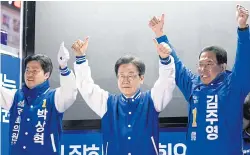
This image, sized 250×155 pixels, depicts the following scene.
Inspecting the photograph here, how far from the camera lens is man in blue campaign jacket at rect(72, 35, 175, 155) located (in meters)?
3.35

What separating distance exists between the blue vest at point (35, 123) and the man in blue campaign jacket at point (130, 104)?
323mm

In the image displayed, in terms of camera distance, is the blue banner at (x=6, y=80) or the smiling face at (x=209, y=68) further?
the blue banner at (x=6, y=80)

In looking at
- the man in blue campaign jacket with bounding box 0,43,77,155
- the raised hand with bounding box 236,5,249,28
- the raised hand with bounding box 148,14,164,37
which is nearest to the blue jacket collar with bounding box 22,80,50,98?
the man in blue campaign jacket with bounding box 0,43,77,155

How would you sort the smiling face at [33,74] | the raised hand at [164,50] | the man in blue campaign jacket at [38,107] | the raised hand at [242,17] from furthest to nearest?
the smiling face at [33,74]
the man in blue campaign jacket at [38,107]
the raised hand at [164,50]
the raised hand at [242,17]

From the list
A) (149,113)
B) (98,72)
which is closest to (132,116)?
(149,113)

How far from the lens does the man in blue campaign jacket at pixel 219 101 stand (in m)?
3.20

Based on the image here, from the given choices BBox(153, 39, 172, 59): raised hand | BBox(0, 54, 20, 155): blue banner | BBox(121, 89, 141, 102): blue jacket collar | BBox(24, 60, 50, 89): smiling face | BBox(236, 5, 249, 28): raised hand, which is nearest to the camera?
BBox(236, 5, 249, 28): raised hand

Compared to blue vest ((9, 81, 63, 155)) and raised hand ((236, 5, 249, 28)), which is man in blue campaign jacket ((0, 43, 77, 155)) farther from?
raised hand ((236, 5, 249, 28))

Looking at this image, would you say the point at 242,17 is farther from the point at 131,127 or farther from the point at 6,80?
the point at 6,80

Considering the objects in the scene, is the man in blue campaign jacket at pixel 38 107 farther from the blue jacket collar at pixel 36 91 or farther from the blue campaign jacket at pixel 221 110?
the blue campaign jacket at pixel 221 110

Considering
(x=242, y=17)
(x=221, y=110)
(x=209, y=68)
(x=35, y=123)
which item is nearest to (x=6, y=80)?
(x=35, y=123)

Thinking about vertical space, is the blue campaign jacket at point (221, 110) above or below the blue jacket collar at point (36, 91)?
below

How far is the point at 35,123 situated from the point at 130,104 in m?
0.73

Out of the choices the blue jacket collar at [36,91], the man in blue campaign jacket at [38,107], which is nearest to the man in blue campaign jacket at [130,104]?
the man in blue campaign jacket at [38,107]
